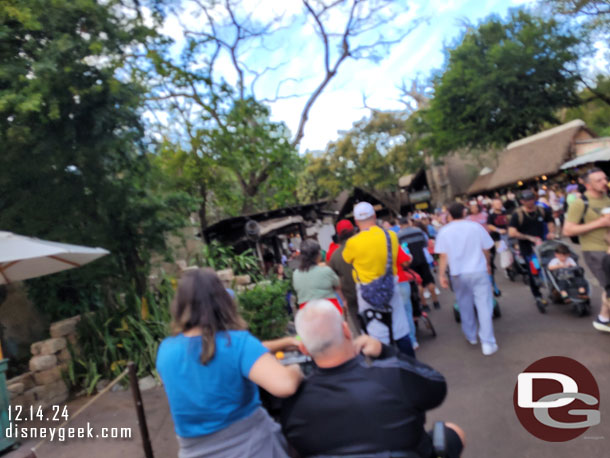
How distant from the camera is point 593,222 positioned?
4648 millimetres

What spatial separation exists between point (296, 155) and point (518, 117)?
15627 millimetres

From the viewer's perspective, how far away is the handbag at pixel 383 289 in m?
4.60

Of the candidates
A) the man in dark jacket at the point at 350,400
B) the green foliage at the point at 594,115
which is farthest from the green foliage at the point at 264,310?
the green foliage at the point at 594,115

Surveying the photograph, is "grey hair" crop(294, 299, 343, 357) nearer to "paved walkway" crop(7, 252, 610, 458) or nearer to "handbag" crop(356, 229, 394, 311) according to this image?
"paved walkway" crop(7, 252, 610, 458)

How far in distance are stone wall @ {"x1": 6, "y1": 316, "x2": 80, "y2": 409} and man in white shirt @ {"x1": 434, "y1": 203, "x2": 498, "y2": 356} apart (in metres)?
6.04

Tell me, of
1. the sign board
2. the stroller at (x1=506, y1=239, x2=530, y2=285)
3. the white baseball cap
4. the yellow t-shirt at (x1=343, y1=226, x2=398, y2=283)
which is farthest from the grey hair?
the sign board

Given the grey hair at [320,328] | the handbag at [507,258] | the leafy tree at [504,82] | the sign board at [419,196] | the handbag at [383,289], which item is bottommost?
the handbag at [507,258]

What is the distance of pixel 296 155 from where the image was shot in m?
17.4

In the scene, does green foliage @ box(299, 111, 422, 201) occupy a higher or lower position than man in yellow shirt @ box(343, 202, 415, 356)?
higher

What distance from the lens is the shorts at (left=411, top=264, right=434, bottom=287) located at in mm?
7398

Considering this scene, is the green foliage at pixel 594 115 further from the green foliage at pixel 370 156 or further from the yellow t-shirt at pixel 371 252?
the yellow t-shirt at pixel 371 252

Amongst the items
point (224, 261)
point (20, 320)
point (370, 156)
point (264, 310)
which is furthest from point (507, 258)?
point (370, 156)

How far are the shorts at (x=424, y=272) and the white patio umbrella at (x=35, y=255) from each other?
5.00 meters

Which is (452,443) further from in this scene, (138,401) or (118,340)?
(118,340)
